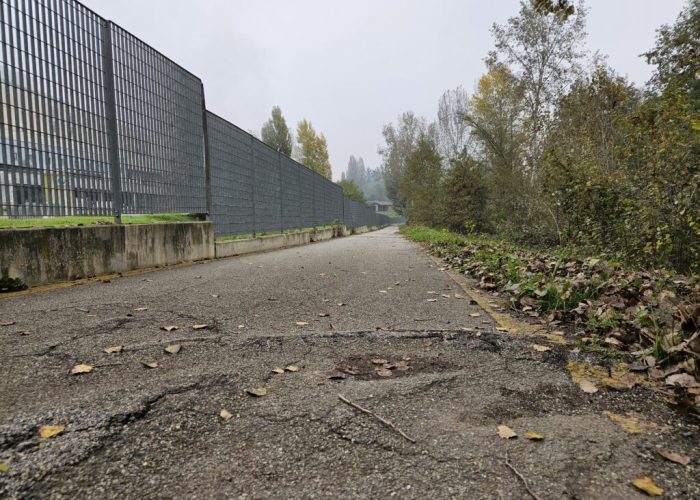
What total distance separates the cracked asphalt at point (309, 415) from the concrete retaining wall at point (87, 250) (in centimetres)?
154

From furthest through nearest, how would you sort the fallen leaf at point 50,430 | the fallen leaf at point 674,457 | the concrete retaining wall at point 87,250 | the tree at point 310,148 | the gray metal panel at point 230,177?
the tree at point 310,148
the gray metal panel at point 230,177
the concrete retaining wall at point 87,250
the fallen leaf at point 50,430
the fallen leaf at point 674,457

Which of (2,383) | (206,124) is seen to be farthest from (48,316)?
(206,124)

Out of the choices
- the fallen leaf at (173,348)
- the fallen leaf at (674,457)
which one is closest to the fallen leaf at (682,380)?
the fallen leaf at (674,457)

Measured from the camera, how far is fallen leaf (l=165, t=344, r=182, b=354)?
273 centimetres

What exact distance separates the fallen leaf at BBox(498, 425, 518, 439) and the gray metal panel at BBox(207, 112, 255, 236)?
28.6 ft

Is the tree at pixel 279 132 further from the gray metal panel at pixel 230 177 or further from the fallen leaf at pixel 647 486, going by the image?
the fallen leaf at pixel 647 486

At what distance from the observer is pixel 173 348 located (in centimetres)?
278

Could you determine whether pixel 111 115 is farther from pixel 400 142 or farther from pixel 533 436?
pixel 400 142

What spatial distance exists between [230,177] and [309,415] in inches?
368

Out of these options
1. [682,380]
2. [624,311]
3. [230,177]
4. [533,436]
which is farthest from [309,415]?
[230,177]

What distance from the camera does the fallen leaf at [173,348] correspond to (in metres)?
2.73

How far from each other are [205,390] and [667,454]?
6.66ft

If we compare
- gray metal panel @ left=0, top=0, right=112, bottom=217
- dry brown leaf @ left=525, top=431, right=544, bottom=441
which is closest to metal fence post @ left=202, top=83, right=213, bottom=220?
gray metal panel @ left=0, top=0, right=112, bottom=217

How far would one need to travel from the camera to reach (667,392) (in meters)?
2.11
